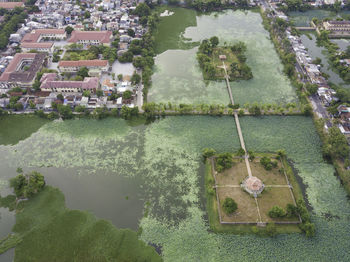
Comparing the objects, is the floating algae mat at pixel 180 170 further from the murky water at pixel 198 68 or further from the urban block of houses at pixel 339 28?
the urban block of houses at pixel 339 28

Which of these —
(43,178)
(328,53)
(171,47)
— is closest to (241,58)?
(171,47)

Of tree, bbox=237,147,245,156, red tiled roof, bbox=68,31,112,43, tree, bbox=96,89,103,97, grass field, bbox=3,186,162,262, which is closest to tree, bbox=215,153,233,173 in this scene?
tree, bbox=237,147,245,156

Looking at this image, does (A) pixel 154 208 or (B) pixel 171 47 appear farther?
(B) pixel 171 47

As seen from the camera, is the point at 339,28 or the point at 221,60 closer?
the point at 221,60

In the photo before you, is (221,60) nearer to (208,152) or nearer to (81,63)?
(208,152)

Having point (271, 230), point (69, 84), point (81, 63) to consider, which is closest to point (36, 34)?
point (81, 63)

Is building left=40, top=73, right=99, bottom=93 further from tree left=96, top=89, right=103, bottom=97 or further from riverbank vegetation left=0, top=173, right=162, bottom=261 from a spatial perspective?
riverbank vegetation left=0, top=173, right=162, bottom=261

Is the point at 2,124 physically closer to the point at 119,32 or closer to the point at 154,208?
the point at 154,208
